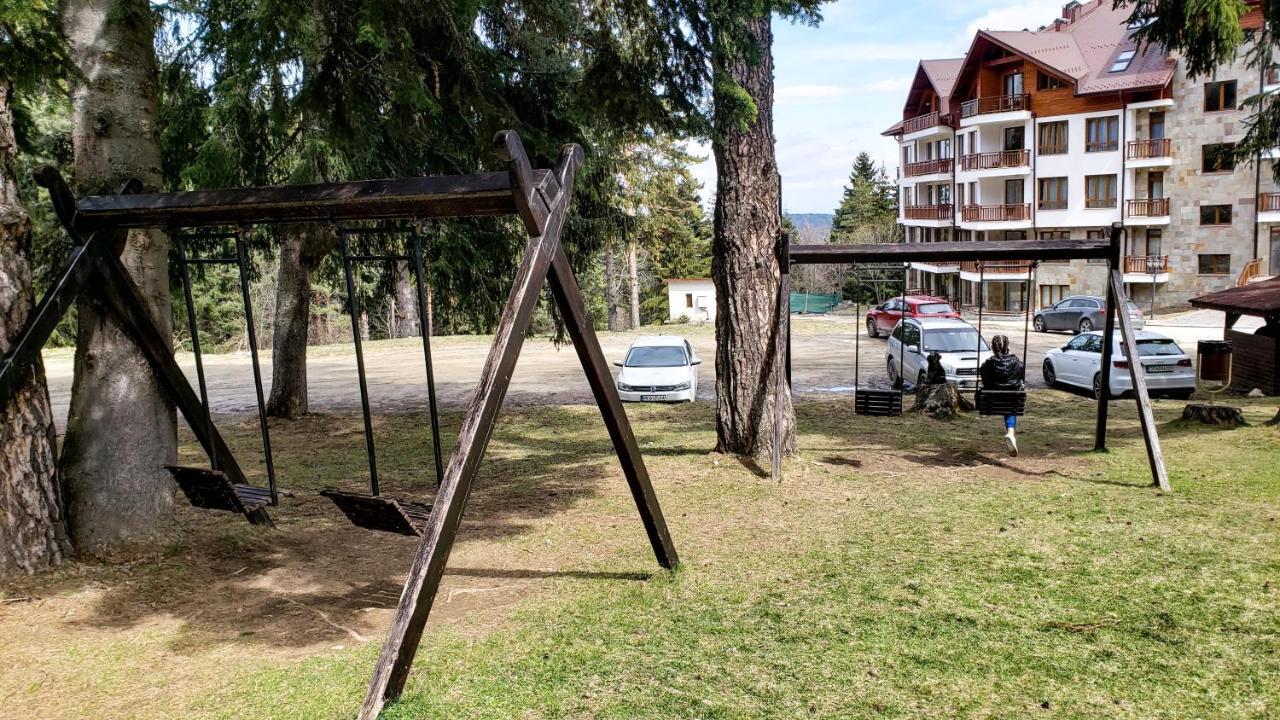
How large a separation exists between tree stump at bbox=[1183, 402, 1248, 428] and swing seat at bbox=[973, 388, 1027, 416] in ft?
10.9

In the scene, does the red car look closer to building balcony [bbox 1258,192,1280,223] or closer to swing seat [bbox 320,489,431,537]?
building balcony [bbox 1258,192,1280,223]

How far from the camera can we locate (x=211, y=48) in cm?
1030

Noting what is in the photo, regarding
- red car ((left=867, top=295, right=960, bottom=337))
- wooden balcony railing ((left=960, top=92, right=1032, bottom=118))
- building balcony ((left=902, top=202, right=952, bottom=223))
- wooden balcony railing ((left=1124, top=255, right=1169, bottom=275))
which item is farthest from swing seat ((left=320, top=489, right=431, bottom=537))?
building balcony ((left=902, top=202, right=952, bottom=223))

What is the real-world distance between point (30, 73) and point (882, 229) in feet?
190

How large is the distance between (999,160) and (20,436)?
153 ft

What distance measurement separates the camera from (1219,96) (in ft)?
135

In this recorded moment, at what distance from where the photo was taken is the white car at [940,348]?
1878 cm

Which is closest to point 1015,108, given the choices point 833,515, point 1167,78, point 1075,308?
point 1167,78

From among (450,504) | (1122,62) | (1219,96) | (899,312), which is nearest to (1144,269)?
(1219,96)

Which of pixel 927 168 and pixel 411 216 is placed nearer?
pixel 411 216

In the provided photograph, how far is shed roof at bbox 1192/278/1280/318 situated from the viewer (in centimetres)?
1614

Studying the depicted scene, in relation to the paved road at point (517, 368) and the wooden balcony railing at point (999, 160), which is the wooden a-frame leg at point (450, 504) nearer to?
the paved road at point (517, 368)

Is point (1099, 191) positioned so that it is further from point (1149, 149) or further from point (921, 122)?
point (921, 122)

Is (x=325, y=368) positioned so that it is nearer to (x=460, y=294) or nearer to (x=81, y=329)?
(x=460, y=294)
